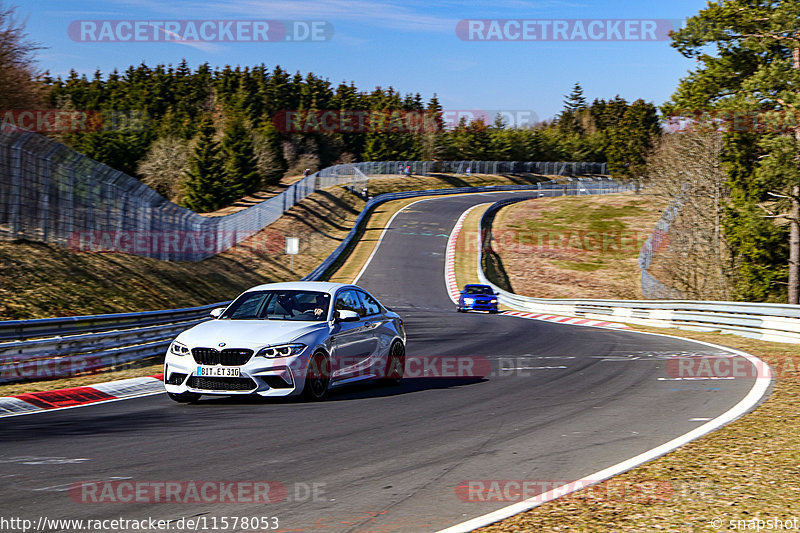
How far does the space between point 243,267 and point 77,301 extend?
2136cm

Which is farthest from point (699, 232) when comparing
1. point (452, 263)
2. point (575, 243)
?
point (575, 243)

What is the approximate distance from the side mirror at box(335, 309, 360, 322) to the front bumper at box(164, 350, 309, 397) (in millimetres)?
1027

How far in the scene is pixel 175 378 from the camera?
1014 cm

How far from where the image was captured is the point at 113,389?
1178 cm

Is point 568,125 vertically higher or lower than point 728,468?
higher

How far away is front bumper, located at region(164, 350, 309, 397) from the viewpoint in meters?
9.81

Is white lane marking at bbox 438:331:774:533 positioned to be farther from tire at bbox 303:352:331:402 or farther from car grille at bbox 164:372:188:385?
car grille at bbox 164:372:188:385

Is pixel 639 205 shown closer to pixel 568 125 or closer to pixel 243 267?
pixel 243 267

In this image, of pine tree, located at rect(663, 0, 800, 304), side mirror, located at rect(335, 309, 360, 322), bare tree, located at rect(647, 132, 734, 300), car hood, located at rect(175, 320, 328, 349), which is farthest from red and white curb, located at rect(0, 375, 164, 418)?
bare tree, located at rect(647, 132, 734, 300)

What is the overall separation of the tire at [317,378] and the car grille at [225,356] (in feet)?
2.71

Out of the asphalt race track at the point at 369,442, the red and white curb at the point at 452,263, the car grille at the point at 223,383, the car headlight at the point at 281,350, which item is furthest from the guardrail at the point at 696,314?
the car grille at the point at 223,383

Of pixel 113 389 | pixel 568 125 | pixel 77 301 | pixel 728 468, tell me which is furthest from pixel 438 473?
pixel 568 125

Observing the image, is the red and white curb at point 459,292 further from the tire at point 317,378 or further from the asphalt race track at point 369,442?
the tire at point 317,378

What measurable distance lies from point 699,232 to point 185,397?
150 feet
